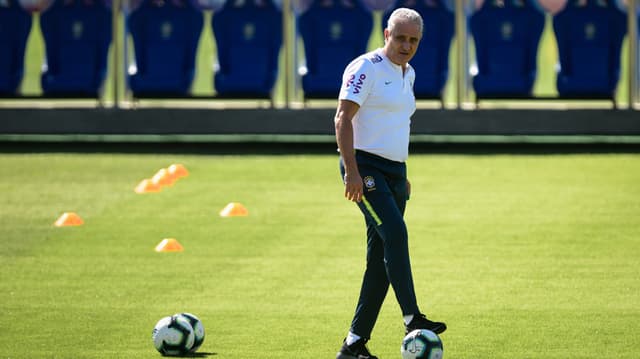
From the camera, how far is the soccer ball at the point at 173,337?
8.38m

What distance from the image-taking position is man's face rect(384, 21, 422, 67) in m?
7.87

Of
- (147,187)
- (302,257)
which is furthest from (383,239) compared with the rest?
(147,187)

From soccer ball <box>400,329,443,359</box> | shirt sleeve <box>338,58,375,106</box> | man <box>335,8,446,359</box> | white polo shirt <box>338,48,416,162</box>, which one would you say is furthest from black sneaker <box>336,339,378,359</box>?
shirt sleeve <box>338,58,375,106</box>

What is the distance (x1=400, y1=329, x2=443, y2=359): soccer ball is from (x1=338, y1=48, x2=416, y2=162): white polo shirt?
3.35 feet

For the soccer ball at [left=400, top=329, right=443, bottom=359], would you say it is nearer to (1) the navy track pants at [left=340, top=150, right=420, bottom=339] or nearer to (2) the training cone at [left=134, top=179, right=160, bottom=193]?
(1) the navy track pants at [left=340, top=150, right=420, bottom=339]

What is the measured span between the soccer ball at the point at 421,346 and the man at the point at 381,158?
0.08 metres

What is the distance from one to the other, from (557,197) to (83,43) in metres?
9.16

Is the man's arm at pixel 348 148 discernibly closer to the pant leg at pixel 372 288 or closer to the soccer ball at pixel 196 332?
the pant leg at pixel 372 288

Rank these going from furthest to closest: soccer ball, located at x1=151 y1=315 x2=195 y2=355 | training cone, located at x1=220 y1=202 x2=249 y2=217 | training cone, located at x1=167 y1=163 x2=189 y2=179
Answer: training cone, located at x1=167 y1=163 x2=189 y2=179 → training cone, located at x1=220 y1=202 x2=249 y2=217 → soccer ball, located at x1=151 y1=315 x2=195 y2=355

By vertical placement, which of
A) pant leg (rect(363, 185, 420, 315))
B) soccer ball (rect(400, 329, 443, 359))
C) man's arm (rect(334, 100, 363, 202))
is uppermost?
man's arm (rect(334, 100, 363, 202))

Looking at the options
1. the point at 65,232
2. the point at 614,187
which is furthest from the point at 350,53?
the point at 65,232

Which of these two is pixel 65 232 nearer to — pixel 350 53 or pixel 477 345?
pixel 477 345

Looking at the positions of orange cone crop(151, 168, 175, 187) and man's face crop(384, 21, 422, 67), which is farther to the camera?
orange cone crop(151, 168, 175, 187)

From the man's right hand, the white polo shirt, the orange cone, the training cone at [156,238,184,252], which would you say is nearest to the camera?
the man's right hand
